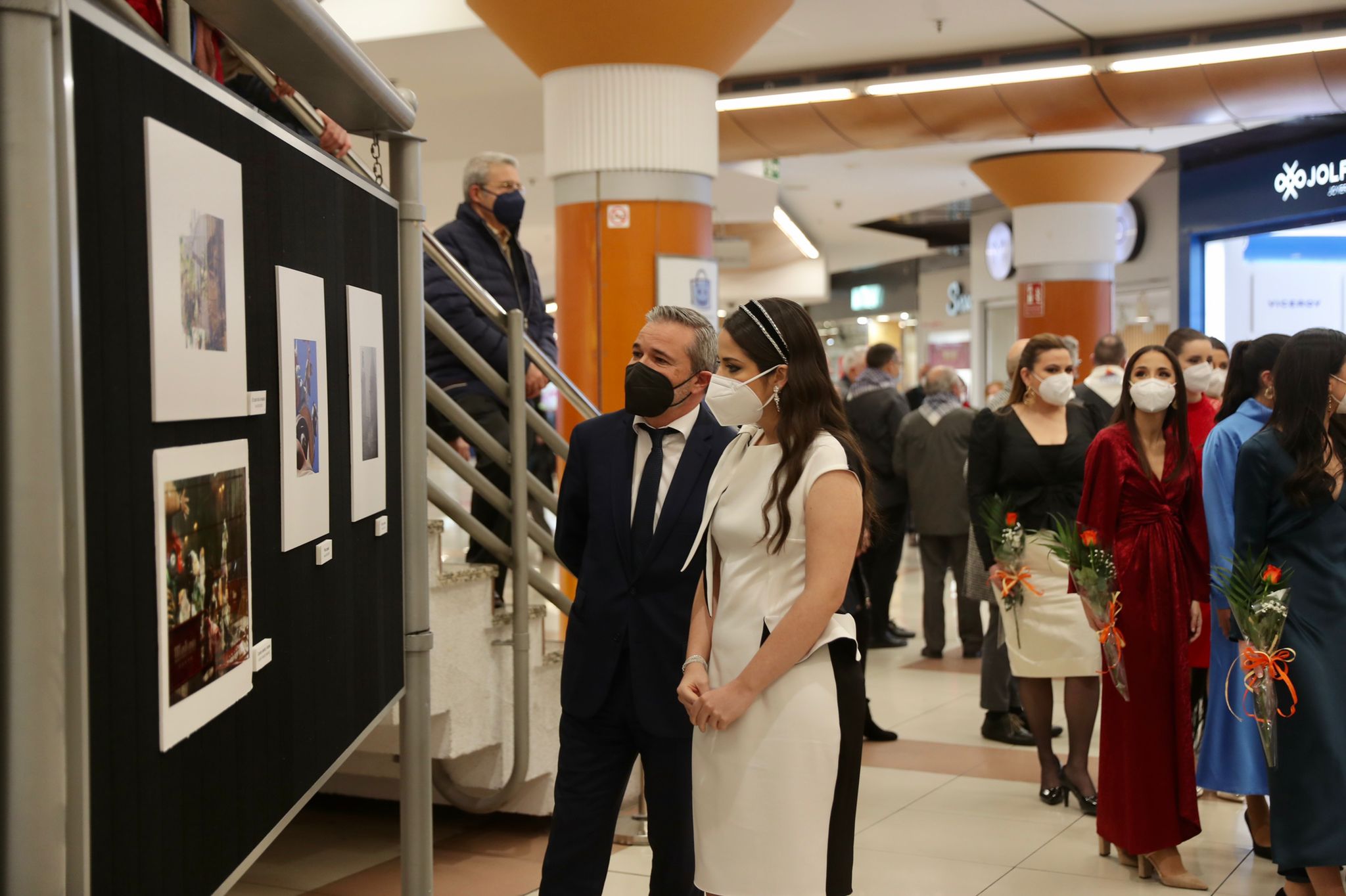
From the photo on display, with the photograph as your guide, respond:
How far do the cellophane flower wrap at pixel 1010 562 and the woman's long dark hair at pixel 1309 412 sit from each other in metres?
1.37

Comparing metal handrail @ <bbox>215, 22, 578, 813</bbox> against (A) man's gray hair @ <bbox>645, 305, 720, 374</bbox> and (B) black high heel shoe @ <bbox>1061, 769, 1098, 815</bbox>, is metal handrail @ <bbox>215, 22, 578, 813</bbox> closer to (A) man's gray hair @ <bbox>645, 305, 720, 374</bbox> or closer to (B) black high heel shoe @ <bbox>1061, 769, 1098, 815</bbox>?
(A) man's gray hair @ <bbox>645, 305, 720, 374</bbox>

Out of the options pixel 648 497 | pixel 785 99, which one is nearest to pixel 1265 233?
pixel 785 99

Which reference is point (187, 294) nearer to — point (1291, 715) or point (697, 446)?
point (697, 446)

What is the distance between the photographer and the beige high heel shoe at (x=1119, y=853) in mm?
4414

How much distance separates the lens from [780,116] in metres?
10.4

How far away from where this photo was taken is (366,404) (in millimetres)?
2527

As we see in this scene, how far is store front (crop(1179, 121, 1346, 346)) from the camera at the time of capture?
13.6 metres

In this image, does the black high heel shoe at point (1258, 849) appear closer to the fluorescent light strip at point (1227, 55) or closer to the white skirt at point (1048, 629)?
the white skirt at point (1048, 629)

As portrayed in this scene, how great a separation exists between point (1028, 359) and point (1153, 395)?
1048 mm

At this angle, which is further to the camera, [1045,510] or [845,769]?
[1045,510]

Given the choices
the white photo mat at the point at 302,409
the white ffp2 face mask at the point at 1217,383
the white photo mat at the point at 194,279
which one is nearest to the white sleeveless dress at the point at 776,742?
the white photo mat at the point at 302,409

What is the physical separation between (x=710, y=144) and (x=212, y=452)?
6.41 m

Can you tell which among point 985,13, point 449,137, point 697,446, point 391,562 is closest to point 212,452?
point 391,562

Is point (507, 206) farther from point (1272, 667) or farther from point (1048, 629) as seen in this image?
point (1272, 667)
